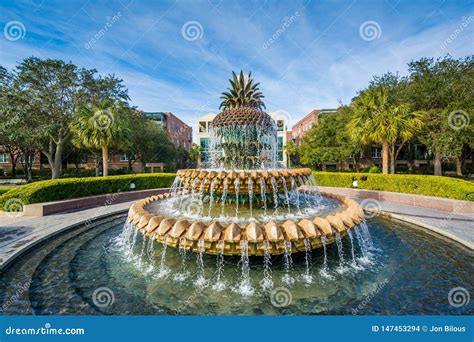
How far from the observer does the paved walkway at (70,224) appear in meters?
6.68

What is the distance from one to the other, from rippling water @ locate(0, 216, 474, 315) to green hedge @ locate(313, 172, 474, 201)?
7.16 metres

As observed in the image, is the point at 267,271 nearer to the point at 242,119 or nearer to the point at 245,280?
the point at 245,280

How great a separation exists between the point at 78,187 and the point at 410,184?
72.3 ft

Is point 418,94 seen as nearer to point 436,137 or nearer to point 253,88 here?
point 436,137

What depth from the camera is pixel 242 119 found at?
7938mm

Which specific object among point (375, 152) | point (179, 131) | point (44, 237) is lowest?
point (44, 237)

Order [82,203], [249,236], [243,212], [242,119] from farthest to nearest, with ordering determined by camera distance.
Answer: [82,203] < [242,119] < [243,212] < [249,236]

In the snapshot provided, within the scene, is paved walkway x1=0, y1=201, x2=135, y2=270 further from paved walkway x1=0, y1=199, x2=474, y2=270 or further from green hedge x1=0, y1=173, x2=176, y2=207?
green hedge x1=0, y1=173, x2=176, y2=207

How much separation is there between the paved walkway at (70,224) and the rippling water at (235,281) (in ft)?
2.12

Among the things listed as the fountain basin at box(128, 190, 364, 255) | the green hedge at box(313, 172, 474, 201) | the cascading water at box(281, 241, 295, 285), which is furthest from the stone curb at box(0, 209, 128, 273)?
the green hedge at box(313, 172, 474, 201)
